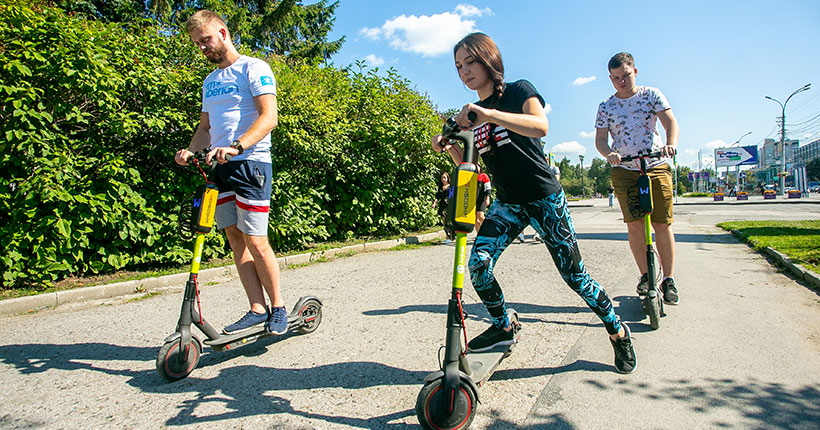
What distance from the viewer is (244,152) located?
10.1ft

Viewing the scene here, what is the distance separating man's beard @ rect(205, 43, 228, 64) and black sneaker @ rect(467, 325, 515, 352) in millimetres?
2534

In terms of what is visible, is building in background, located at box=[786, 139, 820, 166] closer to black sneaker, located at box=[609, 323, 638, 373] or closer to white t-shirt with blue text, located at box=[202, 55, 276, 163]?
black sneaker, located at box=[609, 323, 638, 373]

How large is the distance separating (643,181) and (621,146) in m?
0.62

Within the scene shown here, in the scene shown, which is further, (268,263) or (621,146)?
(621,146)

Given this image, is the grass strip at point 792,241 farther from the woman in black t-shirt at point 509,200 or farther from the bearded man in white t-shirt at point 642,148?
the woman in black t-shirt at point 509,200

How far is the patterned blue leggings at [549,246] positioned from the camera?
8.49ft

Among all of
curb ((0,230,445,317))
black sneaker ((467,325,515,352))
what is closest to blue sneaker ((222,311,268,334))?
black sneaker ((467,325,515,352))

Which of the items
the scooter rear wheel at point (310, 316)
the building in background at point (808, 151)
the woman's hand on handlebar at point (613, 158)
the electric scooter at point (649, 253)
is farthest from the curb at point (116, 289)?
the building in background at point (808, 151)

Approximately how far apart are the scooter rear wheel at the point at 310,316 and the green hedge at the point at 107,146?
3290 mm

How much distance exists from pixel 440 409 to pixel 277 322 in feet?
5.10

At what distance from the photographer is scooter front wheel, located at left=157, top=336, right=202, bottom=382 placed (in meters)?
2.64

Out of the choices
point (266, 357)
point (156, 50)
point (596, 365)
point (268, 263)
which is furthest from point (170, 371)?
point (156, 50)

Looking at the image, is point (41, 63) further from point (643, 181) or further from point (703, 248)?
point (703, 248)

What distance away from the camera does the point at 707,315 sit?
3895 mm
